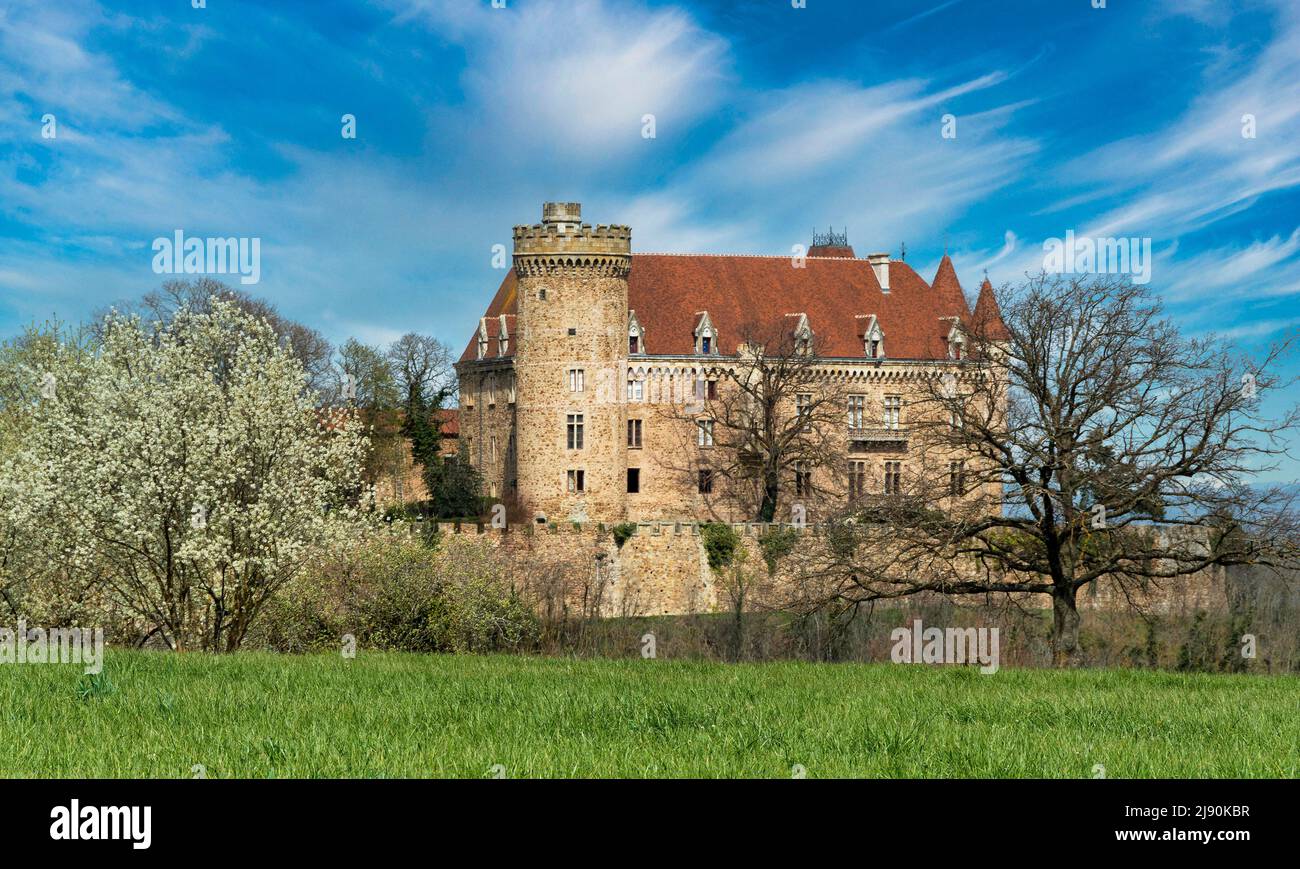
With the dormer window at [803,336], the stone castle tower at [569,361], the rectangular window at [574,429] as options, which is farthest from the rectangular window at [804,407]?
the rectangular window at [574,429]

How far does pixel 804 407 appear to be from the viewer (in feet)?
178

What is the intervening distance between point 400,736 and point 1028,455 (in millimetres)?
16808

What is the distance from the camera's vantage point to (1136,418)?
2244cm

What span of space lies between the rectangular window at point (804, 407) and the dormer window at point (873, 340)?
5.42m

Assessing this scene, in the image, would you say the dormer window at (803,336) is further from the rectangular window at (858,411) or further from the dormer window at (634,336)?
the dormer window at (634,336)

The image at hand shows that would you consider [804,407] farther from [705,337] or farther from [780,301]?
[780,301]

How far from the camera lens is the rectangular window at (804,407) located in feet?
176

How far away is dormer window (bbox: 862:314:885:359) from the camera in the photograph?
198 feet

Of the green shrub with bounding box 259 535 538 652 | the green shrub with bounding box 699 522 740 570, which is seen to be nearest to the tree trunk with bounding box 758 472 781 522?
the green shrub with bounding box 699 522 740 570

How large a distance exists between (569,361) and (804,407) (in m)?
9.68

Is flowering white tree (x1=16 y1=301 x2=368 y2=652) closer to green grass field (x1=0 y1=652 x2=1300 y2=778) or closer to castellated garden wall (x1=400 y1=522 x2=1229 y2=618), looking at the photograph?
green grass field (x1=0 y1=652 x2=1300 y2=778)
